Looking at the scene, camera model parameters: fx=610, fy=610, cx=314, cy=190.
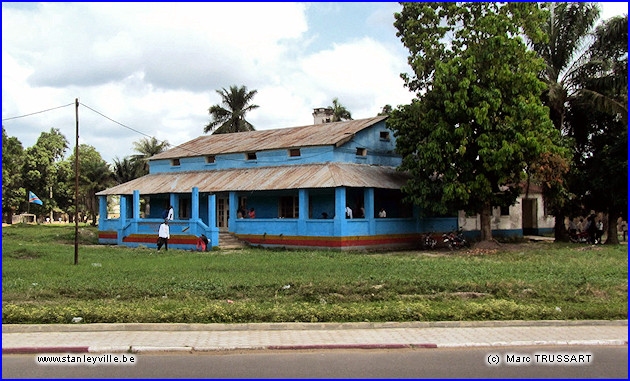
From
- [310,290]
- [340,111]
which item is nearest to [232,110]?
[340,111]

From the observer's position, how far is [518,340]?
29.2 feet

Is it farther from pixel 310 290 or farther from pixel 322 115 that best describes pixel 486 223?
pixel 310 290

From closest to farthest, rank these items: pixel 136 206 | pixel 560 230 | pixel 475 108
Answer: pixel 475 108
pixel 136 206
pixel 560 230

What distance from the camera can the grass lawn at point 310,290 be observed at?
10312mm

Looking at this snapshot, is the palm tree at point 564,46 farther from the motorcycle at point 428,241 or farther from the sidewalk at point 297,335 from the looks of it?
the sidewalk at point 297,335

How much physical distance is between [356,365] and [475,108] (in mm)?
17336

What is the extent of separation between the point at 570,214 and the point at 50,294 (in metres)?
26.0

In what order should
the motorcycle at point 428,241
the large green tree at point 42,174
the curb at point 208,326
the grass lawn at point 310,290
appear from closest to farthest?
1. the curb at point 208,326
2. the grass lawn at point 310,290
3. the motorcycle at point 428,241
4. the large green tree at point 42,174

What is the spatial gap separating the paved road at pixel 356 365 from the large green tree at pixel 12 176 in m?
57.2

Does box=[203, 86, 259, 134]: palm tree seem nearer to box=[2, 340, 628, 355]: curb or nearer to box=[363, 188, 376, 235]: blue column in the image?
box=[363, 188, 376, 235]: blue column

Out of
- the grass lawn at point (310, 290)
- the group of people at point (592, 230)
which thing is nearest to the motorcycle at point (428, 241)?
the grass lawn at point (310, 290)

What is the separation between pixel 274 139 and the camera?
31.8 m

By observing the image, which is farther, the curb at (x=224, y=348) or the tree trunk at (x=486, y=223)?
the tree trunk at (x=486, y=223)

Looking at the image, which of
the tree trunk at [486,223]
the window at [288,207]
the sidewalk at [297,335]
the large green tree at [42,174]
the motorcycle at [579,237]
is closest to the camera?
the sidewalk at [297,335]
